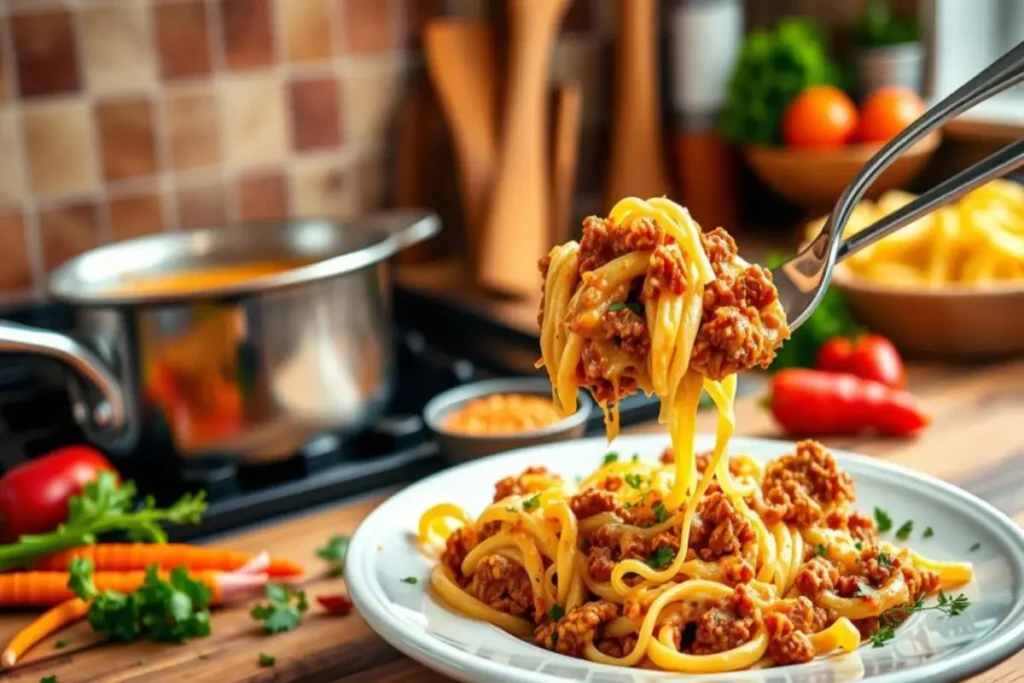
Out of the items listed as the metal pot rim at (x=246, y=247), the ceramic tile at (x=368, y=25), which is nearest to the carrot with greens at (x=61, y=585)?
the metal pot rim at (x=246, y=247)

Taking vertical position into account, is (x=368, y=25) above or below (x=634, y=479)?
above

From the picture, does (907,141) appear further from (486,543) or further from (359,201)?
(359,201)

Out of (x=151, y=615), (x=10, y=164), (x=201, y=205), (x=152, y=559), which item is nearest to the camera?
(x=151, y=615)

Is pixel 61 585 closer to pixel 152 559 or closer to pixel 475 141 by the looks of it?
pixel 152 559

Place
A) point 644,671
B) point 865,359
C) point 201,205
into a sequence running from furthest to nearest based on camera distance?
point 201,205, point 865,359, point 644,671

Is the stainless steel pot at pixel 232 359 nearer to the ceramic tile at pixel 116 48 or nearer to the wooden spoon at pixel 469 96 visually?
the ceramic tile at pixel 116 48

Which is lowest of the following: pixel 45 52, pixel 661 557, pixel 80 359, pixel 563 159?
pixel 661 557

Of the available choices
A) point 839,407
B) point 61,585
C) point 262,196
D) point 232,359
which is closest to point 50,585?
point 61,585
